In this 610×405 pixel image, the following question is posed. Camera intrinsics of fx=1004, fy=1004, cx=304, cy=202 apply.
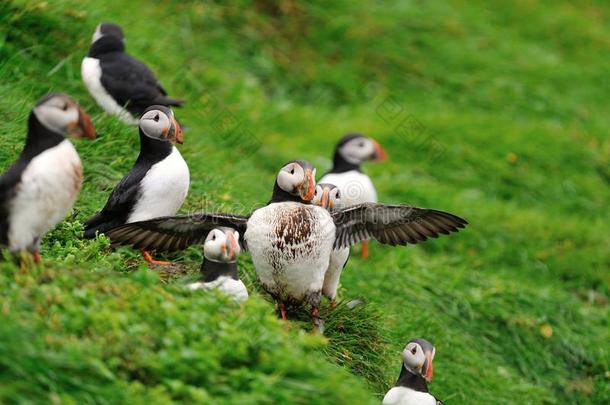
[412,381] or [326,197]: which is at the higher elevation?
[326,197]

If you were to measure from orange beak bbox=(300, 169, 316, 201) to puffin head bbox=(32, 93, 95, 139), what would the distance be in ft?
4.02

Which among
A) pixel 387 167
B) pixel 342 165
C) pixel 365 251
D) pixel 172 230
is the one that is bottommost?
pixel 387 167

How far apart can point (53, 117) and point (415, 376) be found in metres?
2.32

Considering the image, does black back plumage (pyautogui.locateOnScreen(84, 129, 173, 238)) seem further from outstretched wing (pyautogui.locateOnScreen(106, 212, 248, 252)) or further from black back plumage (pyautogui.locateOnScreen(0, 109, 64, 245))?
black back plumage (pyautogui.locateOnScreen(0, 109, 64, 245))

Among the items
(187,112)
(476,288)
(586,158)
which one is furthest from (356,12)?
(476,288)

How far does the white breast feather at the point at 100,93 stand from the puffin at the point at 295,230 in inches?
77.3

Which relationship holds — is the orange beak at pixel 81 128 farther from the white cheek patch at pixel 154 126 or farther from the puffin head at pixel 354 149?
the puffin head at pixel 354 149

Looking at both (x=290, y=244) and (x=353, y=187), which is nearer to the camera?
(x=290, y=244)

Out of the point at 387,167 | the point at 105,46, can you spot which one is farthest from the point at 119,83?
the point at 387,167

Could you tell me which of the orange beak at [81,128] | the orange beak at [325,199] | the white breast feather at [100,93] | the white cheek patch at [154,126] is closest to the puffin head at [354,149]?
the white breast feather at [100,93]

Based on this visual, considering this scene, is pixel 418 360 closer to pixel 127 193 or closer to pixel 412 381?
pixel 412 381

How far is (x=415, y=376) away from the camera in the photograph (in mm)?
5230

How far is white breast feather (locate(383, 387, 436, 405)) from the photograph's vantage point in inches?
200

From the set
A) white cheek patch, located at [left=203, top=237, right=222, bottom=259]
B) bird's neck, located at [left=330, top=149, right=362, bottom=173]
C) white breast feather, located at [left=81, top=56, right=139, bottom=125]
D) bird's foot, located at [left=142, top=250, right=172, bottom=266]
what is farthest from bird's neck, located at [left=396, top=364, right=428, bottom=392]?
white breast feather, located at [left=81, top=56, right=139, bottom=125]
